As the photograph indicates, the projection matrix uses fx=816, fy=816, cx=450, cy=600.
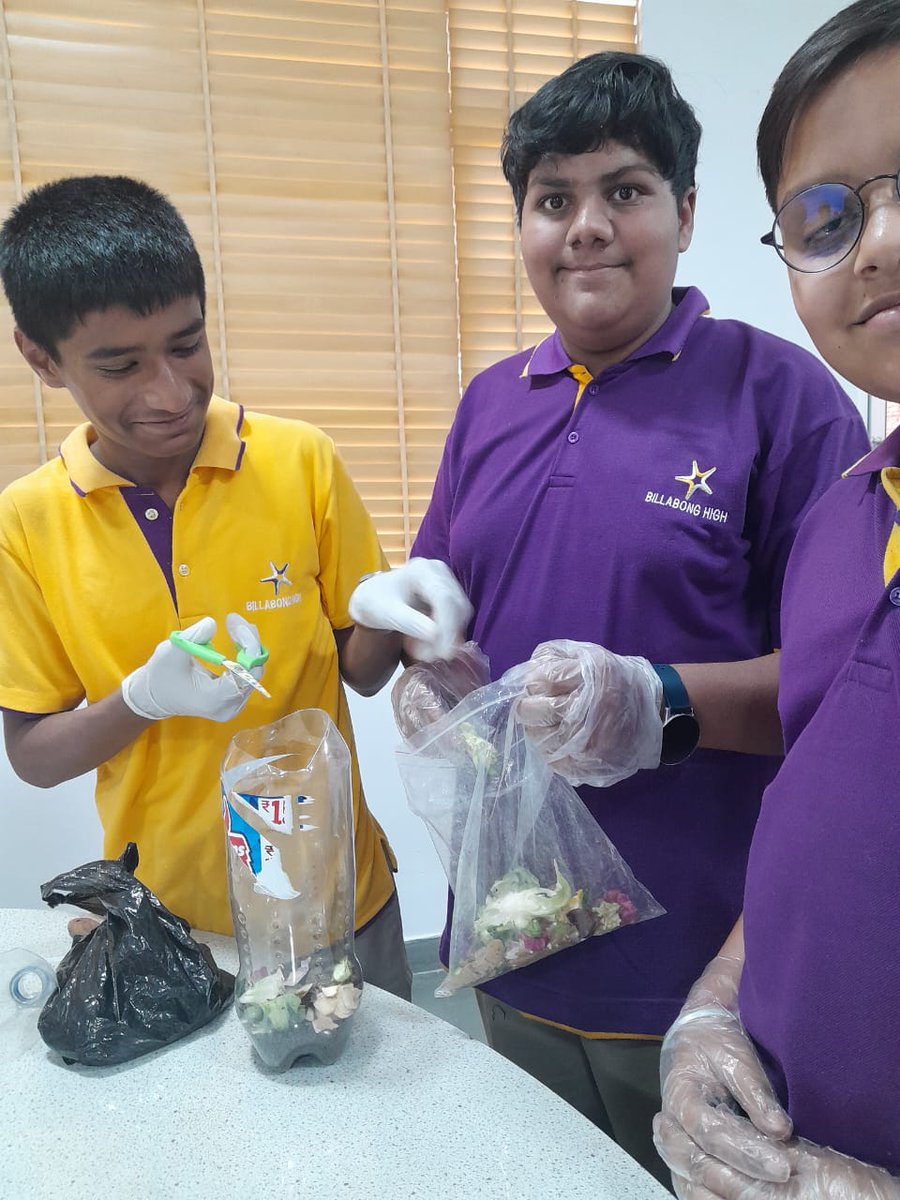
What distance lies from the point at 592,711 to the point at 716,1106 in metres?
0.38

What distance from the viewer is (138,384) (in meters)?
1.07

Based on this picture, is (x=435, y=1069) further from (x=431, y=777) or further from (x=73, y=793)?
(x=73, y=793)

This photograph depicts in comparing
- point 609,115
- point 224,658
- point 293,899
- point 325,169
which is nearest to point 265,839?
point 293,899

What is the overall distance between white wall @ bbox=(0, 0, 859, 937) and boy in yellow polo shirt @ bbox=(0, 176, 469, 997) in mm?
987

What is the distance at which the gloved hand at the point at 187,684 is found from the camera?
39.4 inches

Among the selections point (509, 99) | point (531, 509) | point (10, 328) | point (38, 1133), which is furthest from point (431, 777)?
point (509, 99)

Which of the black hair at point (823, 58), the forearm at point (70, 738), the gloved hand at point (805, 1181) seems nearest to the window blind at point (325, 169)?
the forearm at point (70, 738)

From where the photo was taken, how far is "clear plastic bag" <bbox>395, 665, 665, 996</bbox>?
952mm

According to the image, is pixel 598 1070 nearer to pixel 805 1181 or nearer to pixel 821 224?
pixel 805 1181

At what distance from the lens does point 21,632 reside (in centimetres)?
114

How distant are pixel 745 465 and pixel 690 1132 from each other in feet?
2.22

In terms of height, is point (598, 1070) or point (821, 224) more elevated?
point (821, 224)

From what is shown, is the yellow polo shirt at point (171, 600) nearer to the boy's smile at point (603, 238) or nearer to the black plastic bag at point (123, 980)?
the black plastic bag at point (123, 980)

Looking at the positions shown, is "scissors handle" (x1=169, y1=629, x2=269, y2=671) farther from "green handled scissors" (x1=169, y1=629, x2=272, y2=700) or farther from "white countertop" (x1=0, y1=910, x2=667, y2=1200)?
"white countertop" (x1=0, y1=910, x2=667, y2=1200)
